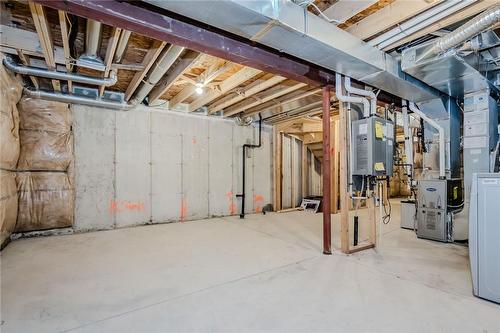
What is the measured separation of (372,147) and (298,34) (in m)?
1.65

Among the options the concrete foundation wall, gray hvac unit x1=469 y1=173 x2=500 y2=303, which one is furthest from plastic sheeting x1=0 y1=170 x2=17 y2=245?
gray hvac unit x1=469 y1=173 x2=500 y2=303

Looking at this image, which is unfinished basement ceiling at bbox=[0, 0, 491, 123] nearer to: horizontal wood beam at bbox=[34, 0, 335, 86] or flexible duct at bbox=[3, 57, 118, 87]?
flexible duct at bbox=[3, 57, 118, 87]

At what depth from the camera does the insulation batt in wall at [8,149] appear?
117 inches

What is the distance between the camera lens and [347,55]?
243 cm

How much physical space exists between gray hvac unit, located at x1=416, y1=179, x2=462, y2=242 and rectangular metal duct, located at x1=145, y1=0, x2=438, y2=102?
161cm

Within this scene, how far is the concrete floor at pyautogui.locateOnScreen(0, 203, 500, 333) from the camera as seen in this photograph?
5.71 ft

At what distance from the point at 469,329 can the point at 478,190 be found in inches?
40.8

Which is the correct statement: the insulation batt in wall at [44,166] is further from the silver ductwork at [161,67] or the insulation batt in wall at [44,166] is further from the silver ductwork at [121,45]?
the silver ductwork at [121,45]

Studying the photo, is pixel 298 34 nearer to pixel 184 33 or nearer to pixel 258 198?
pixel 184 33

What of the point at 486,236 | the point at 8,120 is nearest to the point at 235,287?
the point at 486,236

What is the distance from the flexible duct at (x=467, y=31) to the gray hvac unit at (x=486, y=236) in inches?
45.7

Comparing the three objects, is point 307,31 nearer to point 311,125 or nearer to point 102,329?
point 102,329

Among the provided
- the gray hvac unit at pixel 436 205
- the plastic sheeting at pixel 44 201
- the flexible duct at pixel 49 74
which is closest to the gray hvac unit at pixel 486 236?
the gray hvac unit at pixel 436 205

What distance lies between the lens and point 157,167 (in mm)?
5082
